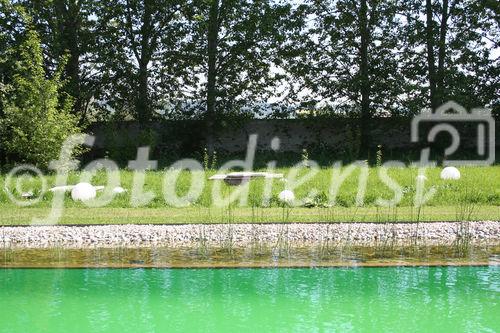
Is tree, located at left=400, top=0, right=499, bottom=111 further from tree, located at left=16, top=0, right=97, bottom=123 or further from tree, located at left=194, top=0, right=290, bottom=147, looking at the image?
tree, located at left=16, top=0, right=97, bottom=123

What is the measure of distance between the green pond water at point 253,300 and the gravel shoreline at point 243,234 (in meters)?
1.94

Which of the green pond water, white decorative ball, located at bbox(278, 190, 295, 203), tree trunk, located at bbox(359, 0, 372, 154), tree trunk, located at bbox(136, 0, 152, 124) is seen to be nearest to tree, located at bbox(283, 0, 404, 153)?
tree trunk, located at bbox(359, 0, 372, 154)

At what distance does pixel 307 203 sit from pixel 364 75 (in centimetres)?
1145

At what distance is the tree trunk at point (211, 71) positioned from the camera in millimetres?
25344

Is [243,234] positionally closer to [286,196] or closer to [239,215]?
[239,215]

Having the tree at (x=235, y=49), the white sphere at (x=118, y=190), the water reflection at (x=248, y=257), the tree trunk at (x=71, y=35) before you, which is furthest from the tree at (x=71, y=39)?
the water reflection at (x=248, y=257)

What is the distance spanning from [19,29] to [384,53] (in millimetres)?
13072

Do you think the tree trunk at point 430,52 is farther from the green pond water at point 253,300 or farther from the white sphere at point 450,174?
the green pond water at point 253,300

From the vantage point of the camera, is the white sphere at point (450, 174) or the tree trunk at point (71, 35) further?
the tree trunk at point (71, 35)

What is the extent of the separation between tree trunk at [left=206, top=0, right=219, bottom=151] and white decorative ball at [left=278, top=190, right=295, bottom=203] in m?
10.5

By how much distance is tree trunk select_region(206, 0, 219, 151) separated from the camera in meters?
25.3

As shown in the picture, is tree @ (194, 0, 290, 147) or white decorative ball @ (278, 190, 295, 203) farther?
tree @ (194, 0, 290, 147)

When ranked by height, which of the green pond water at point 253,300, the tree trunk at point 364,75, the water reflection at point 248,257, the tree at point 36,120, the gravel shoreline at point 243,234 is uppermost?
the tree trunk at point 364,75

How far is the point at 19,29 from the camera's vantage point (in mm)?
24281
